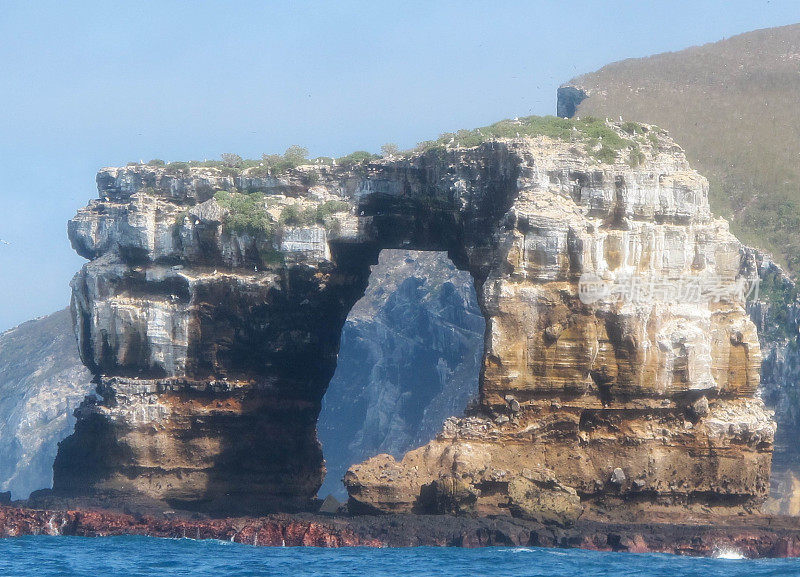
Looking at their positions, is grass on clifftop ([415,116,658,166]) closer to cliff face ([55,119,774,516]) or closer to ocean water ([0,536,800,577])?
cliff face ([55,119,774,516])

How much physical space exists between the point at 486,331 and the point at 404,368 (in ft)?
165

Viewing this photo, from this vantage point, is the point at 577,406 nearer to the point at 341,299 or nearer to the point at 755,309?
the point at 341,299

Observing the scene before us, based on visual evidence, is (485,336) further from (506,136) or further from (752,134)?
(752,134)

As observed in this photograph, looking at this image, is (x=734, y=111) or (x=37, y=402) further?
(x=37, y=402)

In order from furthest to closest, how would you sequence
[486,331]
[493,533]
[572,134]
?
[572,134] → [486,331] → [493,533]

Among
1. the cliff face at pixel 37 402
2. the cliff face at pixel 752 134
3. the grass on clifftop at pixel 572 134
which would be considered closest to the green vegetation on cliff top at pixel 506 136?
the grass on clifftop at pixel 572 134

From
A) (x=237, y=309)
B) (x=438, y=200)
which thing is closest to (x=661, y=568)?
(x=438, y=200)

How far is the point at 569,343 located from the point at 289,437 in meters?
15.7

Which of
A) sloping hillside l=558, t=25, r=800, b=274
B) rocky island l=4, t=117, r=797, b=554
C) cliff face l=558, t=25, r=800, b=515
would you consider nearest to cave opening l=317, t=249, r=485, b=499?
cliff face l=558, t=25, r=800, b=515

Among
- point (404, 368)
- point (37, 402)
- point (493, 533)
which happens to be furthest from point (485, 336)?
point (37, 402)

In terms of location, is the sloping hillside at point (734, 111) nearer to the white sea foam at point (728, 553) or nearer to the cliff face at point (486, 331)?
the cliff face at point (486, 331)

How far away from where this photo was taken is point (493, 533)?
139 ft

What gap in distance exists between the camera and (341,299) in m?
56.7

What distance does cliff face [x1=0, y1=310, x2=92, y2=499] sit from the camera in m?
105
